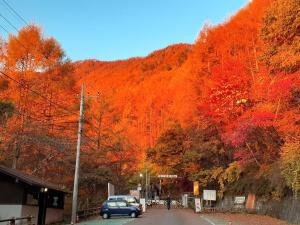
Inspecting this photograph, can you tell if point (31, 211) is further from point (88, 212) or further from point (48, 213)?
point (88, 212)

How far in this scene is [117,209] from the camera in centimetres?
3678

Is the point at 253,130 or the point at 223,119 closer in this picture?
the point at 253,130

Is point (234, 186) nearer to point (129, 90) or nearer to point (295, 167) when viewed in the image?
point (295, 167)

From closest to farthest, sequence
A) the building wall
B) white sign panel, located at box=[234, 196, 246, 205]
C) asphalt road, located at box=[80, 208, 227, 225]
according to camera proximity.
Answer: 1. the building wall
2. asphalt road, located at box=[80, 208, 227, 225]
3. white sign panel, located at box=[234, 196, 246, 205]

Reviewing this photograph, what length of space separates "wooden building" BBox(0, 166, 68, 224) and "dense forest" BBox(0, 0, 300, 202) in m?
4.57

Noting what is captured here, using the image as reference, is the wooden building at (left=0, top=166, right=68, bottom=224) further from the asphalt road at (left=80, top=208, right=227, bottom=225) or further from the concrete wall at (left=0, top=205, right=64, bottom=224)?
the asphalt road at (left=80, top=208, right=227, bottom=225)

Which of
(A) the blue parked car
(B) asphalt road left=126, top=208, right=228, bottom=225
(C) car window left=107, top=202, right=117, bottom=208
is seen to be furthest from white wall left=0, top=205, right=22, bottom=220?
(C) car window left=107, top=202, right=117, bottom=208

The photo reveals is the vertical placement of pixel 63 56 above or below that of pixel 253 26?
below

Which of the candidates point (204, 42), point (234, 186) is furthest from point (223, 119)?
point (204, 42)

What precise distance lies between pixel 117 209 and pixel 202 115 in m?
22.9

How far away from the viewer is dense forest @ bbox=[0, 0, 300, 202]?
31359 millimetres

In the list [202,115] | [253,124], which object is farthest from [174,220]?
[202,115]

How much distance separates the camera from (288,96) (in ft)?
103

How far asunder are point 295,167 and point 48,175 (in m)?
22.9
